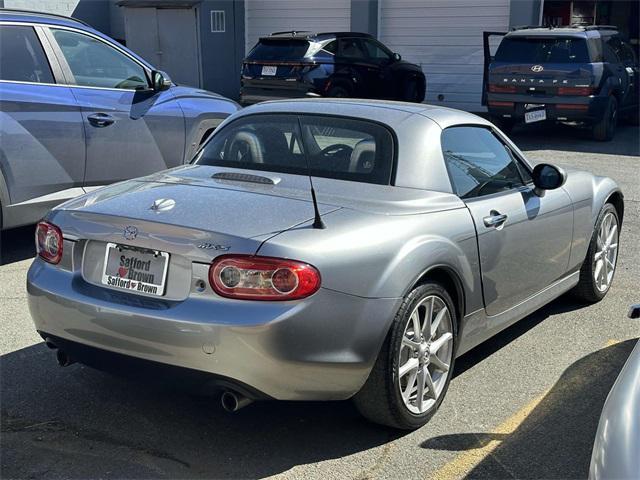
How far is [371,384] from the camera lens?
369cm

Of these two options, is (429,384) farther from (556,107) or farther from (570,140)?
(570,140)

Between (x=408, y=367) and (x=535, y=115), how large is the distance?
424 inches

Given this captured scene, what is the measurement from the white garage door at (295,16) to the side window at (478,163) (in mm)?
15995

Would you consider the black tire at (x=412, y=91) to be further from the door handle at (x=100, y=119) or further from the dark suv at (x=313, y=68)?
the door handle at (x=100, y=119)

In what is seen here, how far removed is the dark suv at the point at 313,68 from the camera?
600 inches

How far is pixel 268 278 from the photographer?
3373 millimetres

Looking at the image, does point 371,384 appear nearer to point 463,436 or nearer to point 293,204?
point 463,436

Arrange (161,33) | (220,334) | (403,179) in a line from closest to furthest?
(220,334), (403,179), (161,33)

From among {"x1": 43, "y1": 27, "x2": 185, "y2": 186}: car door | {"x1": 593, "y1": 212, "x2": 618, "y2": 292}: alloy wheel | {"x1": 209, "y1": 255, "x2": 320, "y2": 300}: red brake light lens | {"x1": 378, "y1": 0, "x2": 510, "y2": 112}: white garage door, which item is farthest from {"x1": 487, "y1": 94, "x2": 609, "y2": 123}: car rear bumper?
{"x1": 209, "y1": 255, "x2": 320, "y2": 300}: red brake light lens

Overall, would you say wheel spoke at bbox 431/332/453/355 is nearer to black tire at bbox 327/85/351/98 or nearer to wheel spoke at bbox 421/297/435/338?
wheel spoke at bbox 421/297/435/338

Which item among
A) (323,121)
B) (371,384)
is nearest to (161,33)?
(323,121)

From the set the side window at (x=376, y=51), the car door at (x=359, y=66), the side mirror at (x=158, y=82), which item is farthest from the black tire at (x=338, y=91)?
the side mirror at (x=158, y=82)

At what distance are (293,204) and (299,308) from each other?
0.66 meters

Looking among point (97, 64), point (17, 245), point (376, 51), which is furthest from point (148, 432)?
point (376, 51)
